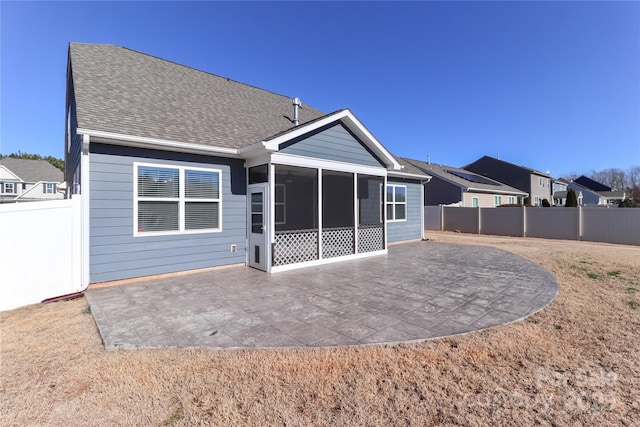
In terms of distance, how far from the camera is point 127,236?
6164 millimetres

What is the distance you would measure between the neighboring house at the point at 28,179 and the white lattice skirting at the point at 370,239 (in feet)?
141

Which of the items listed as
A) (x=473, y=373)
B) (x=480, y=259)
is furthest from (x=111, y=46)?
(x=480, y=259)

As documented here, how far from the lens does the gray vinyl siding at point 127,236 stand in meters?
5.86

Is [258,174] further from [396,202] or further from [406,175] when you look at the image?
[406,175]

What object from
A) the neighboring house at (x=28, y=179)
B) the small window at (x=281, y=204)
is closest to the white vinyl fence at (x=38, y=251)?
the small window at (x=281, y=204)

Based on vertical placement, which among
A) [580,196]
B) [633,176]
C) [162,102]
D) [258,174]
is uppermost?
[633,176]

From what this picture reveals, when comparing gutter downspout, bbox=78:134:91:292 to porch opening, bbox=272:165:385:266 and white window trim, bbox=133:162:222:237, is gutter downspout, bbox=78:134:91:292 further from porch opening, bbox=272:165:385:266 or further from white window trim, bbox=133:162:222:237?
porch opening, bbox=272:165:385:266

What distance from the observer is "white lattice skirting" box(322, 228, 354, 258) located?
870cm

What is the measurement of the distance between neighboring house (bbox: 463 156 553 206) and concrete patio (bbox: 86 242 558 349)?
110 ft

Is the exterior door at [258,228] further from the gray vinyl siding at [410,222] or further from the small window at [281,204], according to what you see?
the gray vinyl siding at [410,222]

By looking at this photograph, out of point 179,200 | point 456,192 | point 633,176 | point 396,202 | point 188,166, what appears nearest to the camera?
point 179,200

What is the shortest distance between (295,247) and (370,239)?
3.22 meters

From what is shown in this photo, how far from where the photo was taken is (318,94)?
18.5 meters

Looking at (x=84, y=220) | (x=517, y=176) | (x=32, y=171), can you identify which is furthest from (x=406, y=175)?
(x=32, y=171)
